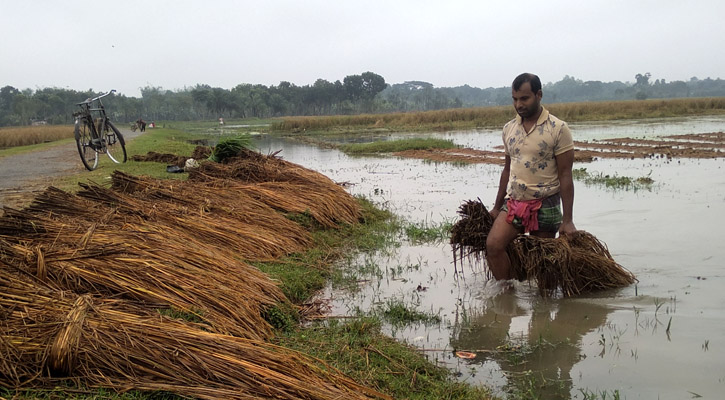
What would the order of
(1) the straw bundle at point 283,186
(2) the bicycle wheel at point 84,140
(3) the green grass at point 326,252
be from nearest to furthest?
(3) the green grass at point 326,252
(1) the straw bundle at point 283,186
(2) the bicycle wheel at point 84,140

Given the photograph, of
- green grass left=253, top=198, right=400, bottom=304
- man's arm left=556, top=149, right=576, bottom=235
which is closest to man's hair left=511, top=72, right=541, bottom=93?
man's arm left=556, top=149, right=576, bottom=235

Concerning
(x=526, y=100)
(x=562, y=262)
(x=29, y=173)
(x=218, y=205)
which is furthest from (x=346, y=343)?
(x=29, y=173)

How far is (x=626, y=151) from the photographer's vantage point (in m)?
15.8

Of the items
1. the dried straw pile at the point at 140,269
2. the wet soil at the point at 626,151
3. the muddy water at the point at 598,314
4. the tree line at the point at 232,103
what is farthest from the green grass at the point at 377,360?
the tree line at the point at 232,103

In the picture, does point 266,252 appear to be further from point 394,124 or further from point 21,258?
point 394,124

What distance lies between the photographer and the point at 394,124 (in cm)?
4169

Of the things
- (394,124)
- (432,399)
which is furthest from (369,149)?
(394,124)

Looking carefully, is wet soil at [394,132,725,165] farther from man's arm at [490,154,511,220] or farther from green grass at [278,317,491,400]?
green grass at [278,317,491,400]

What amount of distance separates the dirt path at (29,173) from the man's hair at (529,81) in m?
5.57

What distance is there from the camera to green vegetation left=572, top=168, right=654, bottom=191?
374 inches

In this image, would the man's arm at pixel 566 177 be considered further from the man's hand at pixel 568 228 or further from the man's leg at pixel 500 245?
the man's leg at pixel 500 245

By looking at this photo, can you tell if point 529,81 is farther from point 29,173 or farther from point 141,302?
point 29,173

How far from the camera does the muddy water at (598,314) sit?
3121 millimetres

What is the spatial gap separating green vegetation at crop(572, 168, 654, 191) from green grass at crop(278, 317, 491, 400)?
728 cm
